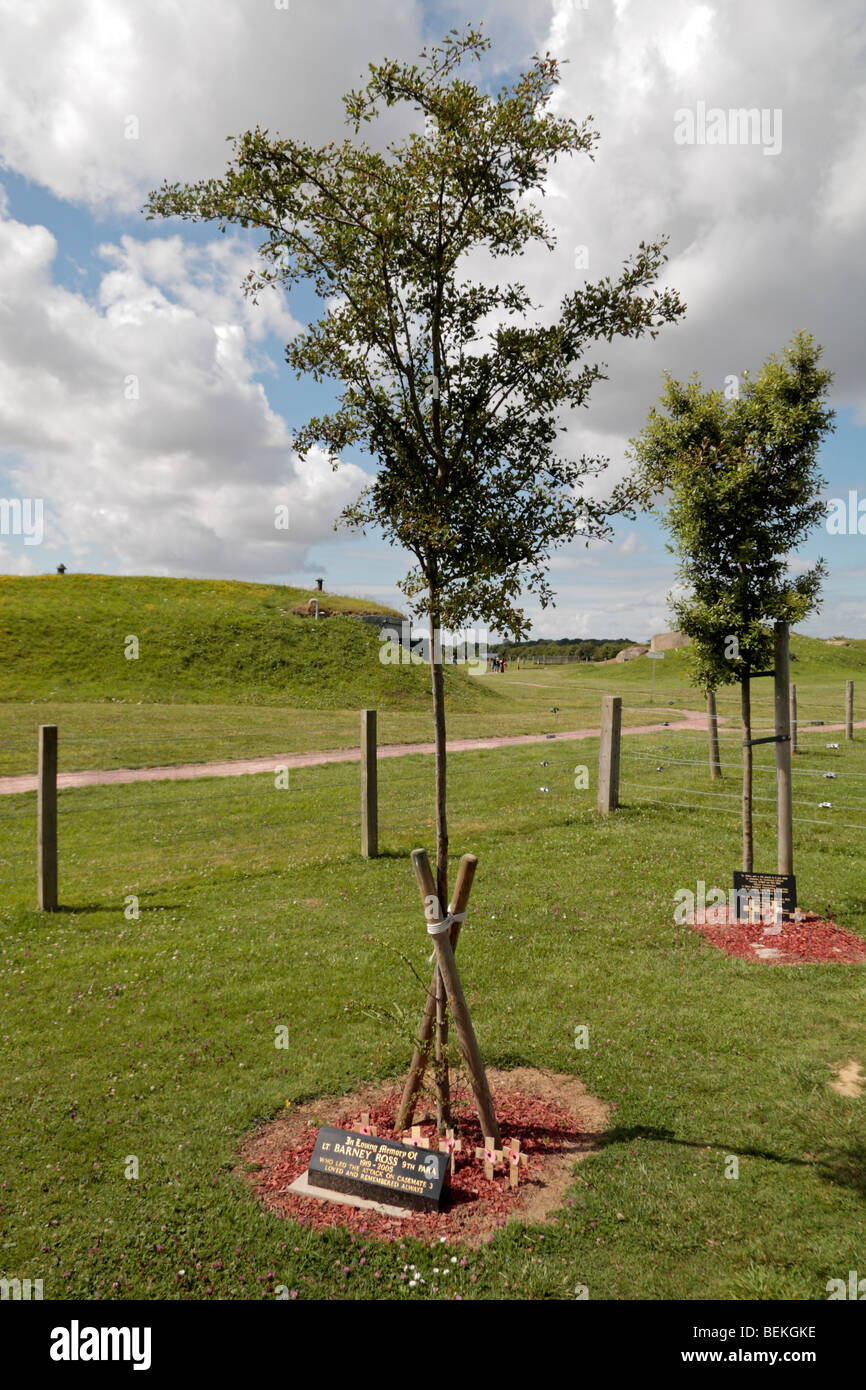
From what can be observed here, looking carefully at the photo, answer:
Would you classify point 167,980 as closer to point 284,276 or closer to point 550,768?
point 284,276

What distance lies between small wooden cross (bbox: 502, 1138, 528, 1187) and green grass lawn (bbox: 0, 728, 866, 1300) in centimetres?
48

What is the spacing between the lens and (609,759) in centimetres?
1602

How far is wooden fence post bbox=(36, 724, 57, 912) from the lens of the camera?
10.9 m

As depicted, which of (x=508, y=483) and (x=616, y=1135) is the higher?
(x=508, y=483)

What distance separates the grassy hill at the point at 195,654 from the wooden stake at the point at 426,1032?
33605mm

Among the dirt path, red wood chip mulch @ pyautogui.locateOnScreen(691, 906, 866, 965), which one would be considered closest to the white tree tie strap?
red wood chip mulch @ pyautogui.locateOnScreen(691, 906, 866, 965)

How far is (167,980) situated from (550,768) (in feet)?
45.4

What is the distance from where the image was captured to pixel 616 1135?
20.1 ft

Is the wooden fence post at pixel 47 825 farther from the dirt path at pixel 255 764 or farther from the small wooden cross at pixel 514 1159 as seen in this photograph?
the dirt path at pixel 255 764

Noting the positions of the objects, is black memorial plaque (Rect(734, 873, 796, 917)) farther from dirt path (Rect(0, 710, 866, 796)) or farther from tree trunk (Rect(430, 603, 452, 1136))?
dirt path (Rect(0, 710, 866, 796))

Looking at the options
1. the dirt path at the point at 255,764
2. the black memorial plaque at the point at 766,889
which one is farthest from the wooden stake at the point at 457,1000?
the dirt path at the point at 255,764

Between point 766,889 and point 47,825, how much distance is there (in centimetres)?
1017

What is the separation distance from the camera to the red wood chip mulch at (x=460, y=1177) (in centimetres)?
521
